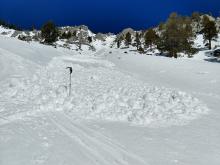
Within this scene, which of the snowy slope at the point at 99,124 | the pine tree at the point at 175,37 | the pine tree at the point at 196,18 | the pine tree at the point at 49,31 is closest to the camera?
the snowy slope at the point at 99,124

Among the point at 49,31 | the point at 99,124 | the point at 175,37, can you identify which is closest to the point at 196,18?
the point at 49,31

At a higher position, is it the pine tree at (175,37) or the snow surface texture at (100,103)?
the pine tree at (175,37)

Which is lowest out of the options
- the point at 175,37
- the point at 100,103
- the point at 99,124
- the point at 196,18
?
the point at 99,124

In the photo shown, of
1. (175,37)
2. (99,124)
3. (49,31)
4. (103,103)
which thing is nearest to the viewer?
(99,124)

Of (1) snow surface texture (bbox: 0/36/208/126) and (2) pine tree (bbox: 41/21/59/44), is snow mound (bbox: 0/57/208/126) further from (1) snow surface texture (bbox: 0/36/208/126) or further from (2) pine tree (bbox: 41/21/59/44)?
(2) pine tree (bbox: 41/21/59/44)

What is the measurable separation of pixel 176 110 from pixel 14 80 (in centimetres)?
1018

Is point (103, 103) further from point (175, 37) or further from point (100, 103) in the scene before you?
point (175, 37)

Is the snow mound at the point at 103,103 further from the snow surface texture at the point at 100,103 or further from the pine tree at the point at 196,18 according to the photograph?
the pine tree at the point at 196,18

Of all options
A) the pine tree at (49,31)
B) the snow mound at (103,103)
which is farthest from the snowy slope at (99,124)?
the pine tree at (49,31)

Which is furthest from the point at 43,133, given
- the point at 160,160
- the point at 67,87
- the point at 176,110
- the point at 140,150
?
the point at 67,87

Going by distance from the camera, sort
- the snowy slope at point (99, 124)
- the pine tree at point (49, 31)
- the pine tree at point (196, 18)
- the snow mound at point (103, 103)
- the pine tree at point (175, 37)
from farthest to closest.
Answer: the pine tree at point (196, 18) < the pine tree at point (49, 31) < the pine tree at point (175, 37) < the snow mound at point (103, 103) < the snowy slope at point (99, 124)

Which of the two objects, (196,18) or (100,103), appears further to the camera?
(196,18)

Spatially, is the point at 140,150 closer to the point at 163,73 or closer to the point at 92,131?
the point at 92,131

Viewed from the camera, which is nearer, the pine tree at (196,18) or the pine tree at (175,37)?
the pine tree at (175,37)
